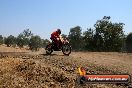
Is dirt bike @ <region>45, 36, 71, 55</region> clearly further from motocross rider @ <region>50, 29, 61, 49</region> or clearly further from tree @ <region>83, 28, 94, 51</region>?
tree @ <region>83, 28, 94, 51</region>

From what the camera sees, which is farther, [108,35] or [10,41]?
[10,41]

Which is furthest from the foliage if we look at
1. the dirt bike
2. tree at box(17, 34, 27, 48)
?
the dirt bike

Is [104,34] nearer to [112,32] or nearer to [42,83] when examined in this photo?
[112,32]

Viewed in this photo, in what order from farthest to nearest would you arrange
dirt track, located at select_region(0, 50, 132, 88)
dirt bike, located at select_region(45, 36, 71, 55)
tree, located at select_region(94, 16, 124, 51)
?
1. tree, located at select_region(94, 16, 124, 51)
2. dirt bike, located at select_region(45, 36, 71, 55)
3. dirt track, located at select_region(0, 50, 132, 88)

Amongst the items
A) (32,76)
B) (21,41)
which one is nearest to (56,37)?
(32,76)

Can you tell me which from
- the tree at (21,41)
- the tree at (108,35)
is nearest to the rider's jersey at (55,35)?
the tree at (108,35)

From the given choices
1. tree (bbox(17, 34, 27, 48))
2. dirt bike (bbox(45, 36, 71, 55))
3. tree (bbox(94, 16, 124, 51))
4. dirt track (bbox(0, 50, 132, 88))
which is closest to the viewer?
dirt track (bbox(0, 50, 132, 88))

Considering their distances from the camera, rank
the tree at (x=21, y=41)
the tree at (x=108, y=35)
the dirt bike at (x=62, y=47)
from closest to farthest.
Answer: the dirt bike at (x=62, y=47) < the tree at (x=108, y=35) < the tree at (x=21, y=41)

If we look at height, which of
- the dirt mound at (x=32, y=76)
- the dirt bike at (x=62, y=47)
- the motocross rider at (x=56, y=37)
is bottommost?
the dirt mound at (x=32, y=76)

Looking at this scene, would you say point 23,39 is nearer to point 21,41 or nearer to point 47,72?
point 21,41

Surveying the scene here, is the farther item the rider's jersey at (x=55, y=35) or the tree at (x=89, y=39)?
the tree at (x=89, y=39)

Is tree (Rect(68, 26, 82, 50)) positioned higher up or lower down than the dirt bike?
higher up

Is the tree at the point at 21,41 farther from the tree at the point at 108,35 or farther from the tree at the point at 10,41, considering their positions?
the tree at the point at 108,35

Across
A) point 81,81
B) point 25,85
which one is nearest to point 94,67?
point 25,85
